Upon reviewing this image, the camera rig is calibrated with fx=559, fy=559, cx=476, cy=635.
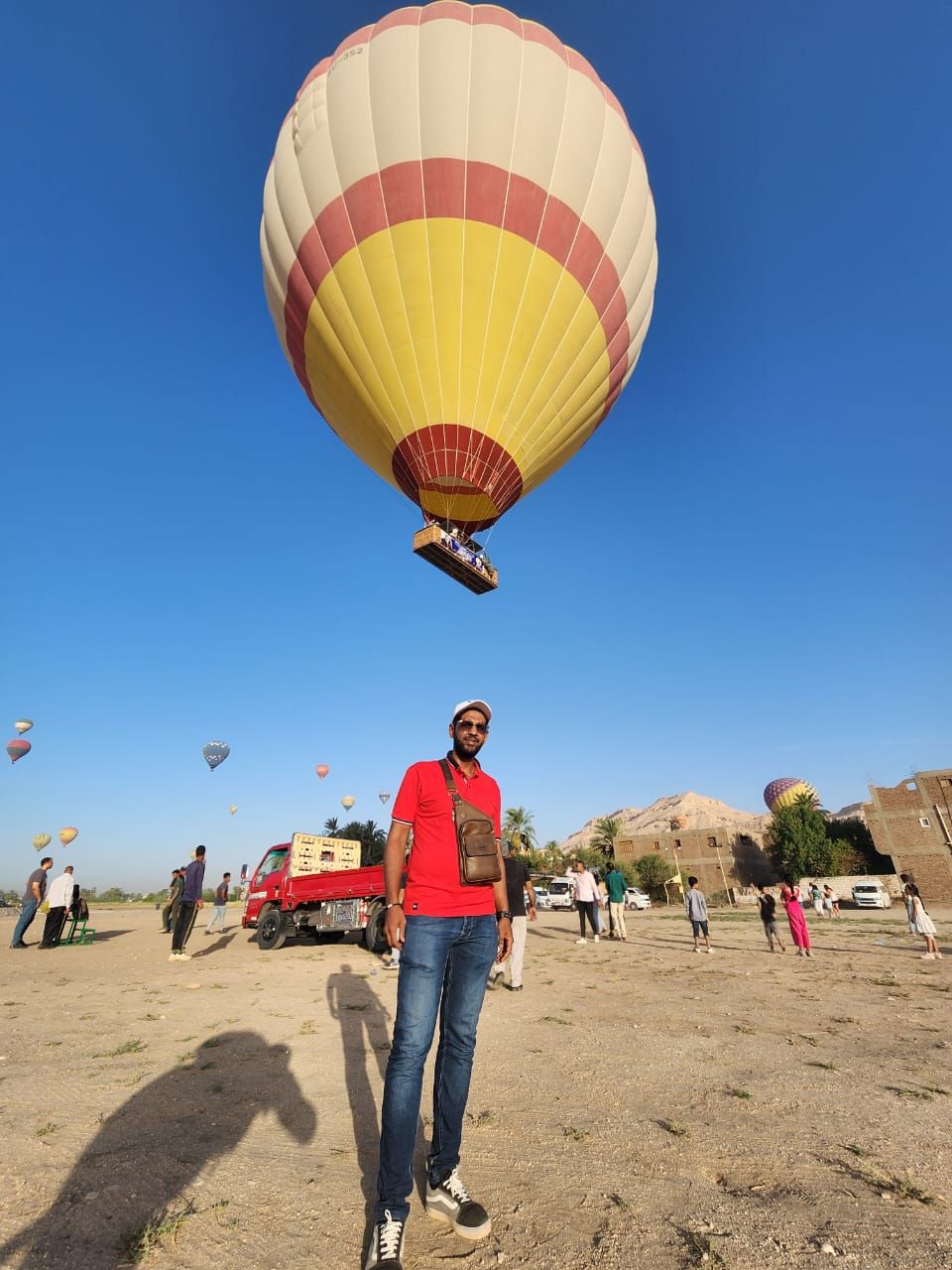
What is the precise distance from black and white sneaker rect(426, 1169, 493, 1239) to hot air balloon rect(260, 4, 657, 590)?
10.7 m

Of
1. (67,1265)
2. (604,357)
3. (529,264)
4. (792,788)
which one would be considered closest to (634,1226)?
(67,1265)

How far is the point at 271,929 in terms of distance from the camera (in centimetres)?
1299

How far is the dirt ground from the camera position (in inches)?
88.8

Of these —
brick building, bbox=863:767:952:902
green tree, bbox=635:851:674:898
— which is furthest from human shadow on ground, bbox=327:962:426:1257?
green tree, bbox=635:851:674:898

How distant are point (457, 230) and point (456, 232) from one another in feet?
0.13

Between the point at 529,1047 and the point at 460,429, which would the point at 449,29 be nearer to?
the point at 460,429

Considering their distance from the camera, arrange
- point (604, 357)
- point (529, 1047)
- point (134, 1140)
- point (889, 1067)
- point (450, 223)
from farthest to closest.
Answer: point (604, 357) < point (450, 223) < point (529, 1047) < point (889, 1067) < point (134, 1140)

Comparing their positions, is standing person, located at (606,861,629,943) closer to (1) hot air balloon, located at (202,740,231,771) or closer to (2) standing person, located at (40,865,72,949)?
(2) standing person, located at (40,865,72,949)

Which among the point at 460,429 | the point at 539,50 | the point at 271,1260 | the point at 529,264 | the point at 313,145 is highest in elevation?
the point at 539,50

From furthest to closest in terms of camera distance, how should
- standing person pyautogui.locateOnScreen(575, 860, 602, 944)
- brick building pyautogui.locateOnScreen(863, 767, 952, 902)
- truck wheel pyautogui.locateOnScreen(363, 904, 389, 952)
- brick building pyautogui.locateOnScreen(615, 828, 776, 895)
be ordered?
brick building pyautogui.locateOnScreen(615, 828, 776, 895) → brick building pyautogui.locateOnScreen(863, 767, 952, 902) → standing person pyautogui.locateOnScreen(575, 860, 602, 944) → truck wheel pyautogui.locateOnScreen(363, 904, 389, 952)

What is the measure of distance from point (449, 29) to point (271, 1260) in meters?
17.2

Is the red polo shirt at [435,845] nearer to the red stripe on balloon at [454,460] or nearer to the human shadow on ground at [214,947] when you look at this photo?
the red stripe on balloon at [454,460]

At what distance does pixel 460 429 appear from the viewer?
462 inches

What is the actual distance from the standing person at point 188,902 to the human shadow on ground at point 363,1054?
147 inches
